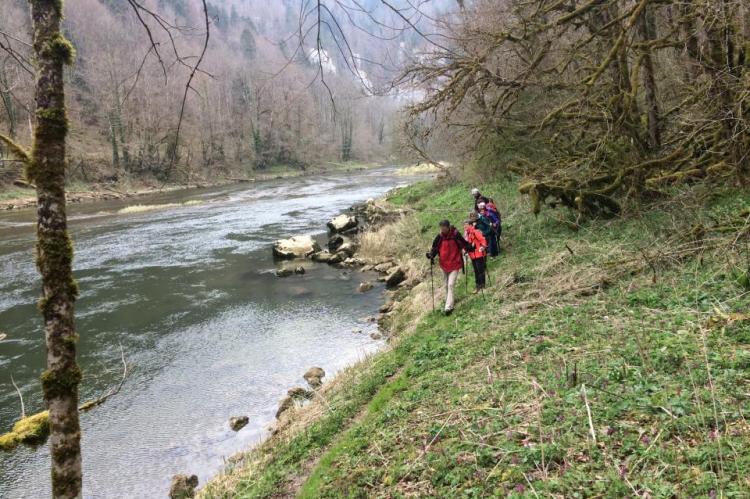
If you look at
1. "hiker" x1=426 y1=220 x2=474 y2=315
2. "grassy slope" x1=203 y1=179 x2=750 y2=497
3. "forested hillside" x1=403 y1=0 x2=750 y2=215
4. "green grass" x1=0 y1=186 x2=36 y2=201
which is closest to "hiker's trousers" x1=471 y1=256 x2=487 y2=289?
"hiker" x1=426 y1=220 x2=474 y2=315

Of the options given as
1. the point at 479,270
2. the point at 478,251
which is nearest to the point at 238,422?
the point at 479,270

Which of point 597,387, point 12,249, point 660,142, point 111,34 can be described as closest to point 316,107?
point 111,34

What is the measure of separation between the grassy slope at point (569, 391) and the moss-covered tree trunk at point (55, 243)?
9.33 feet

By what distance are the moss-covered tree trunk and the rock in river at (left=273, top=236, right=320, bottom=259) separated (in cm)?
1945

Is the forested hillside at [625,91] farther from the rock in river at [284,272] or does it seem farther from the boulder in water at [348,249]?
the boulder in water at [348,249]

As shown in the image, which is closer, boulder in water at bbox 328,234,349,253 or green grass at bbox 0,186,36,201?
boulder in water at bbox 328,234,349,253

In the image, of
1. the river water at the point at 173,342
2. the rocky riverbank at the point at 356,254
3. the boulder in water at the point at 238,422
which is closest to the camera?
the river water at the point at 173,342

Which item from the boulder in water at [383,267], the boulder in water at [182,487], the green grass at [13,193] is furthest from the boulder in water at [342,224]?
the green grass at [13,193]

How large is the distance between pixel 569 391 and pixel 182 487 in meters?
6.00

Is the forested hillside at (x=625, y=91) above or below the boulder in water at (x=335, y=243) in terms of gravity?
above

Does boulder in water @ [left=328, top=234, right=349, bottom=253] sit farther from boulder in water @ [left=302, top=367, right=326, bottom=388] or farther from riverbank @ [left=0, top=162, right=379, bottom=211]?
boulder in water @ [left=302, top=367, right=326, bottom=388]

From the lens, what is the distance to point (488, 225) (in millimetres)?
12508

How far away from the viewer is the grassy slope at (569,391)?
3863 mm

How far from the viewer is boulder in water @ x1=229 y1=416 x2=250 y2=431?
9.49 m
